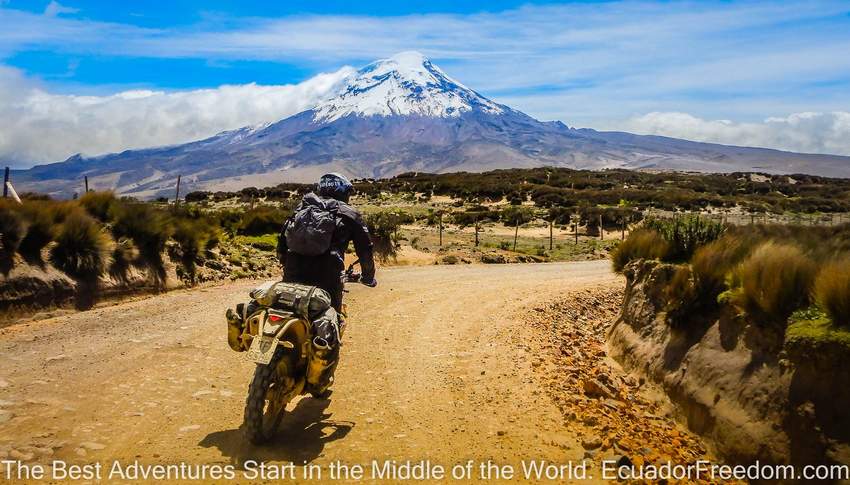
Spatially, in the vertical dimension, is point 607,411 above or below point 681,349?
below

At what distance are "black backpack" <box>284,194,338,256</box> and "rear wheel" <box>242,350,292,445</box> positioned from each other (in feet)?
3.50

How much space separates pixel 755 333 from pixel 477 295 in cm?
738

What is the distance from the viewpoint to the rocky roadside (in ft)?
17.2

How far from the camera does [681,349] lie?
21.4ft

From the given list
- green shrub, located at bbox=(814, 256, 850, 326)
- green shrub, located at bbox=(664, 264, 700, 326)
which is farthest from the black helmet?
green shrub, located at bbox=(814, 256, 850, 326)

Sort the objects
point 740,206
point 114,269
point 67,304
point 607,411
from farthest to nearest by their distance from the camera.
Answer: point 740,206 < point 114,269 < point 67,304 < point 607,411

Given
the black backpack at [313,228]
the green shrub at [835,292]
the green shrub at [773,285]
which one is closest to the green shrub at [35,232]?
the black backpack at [313,228]

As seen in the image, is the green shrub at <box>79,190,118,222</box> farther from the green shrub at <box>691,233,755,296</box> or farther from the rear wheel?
the green shrub at <box>691,233,755,296</box>

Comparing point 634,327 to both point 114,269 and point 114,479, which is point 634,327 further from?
point 114,269

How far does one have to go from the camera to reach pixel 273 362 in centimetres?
486

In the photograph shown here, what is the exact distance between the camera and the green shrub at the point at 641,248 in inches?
336

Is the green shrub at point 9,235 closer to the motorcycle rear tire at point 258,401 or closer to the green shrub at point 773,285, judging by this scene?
the motorcycle rear tire at point 258,401

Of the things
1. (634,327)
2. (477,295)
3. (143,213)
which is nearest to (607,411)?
(634,327)

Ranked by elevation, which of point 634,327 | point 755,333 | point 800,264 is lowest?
point 634,327
